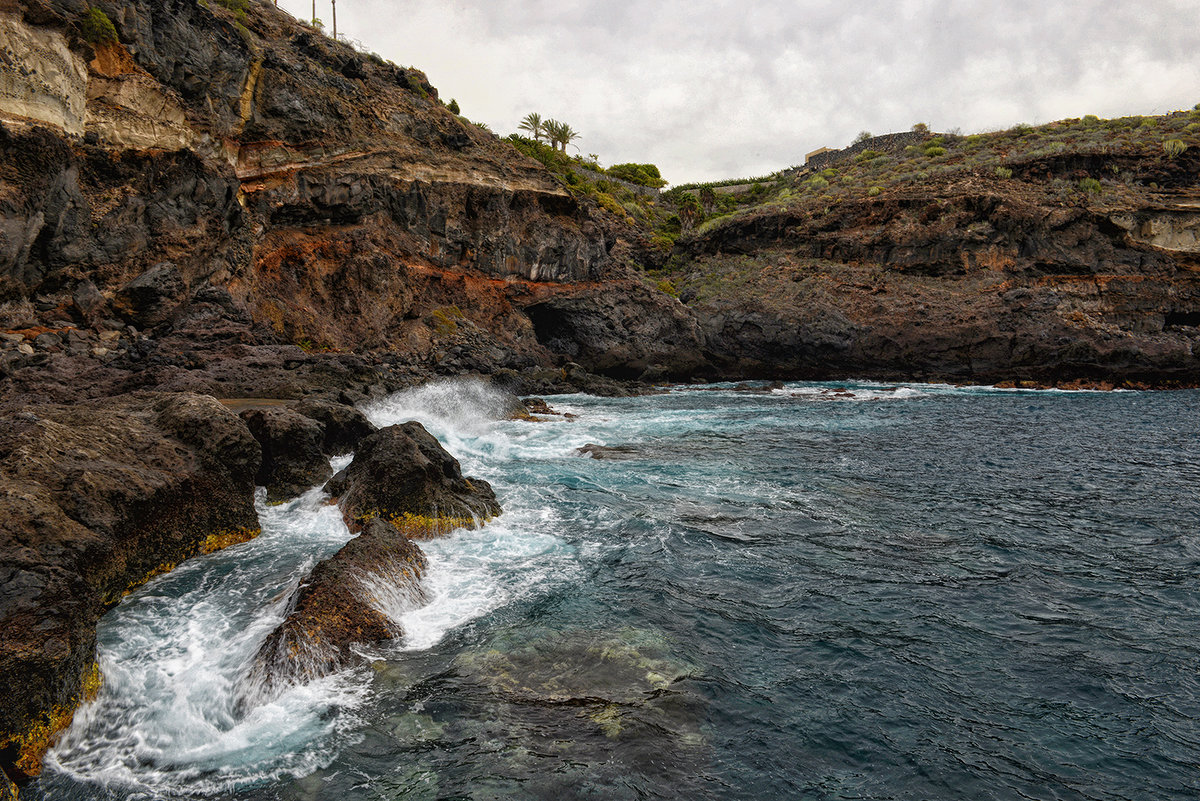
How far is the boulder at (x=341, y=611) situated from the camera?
5664 mm

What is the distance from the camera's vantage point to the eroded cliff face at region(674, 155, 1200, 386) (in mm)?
35281

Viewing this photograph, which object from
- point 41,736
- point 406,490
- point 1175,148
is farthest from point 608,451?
point 1175,148

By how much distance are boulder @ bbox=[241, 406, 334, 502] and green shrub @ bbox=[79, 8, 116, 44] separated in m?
19.0

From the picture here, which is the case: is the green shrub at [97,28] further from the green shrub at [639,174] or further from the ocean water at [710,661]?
the green shrub at [639,174]

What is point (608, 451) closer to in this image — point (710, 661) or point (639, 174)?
point (710, 661)

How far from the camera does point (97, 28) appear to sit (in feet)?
67.7

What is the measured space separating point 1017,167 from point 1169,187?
881 centimetres

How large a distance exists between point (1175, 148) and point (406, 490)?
54410 mm

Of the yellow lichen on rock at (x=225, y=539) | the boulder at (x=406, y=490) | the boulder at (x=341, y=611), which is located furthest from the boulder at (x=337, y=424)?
the boulder at (x=341, y=611)

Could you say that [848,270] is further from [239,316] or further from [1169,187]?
[239,316]

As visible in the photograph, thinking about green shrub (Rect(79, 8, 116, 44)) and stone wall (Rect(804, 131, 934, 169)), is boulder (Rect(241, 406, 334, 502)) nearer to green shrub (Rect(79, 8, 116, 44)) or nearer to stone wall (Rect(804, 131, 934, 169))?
green shrub (Rect(79, 8, 116, 44))

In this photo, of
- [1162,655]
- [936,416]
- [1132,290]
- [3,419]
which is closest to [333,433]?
[3,419]

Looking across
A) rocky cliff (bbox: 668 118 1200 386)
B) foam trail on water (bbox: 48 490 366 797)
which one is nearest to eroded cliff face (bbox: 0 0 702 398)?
rocky cliff (bbox: 668 118 1200 386)

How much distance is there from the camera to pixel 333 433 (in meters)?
14.3
